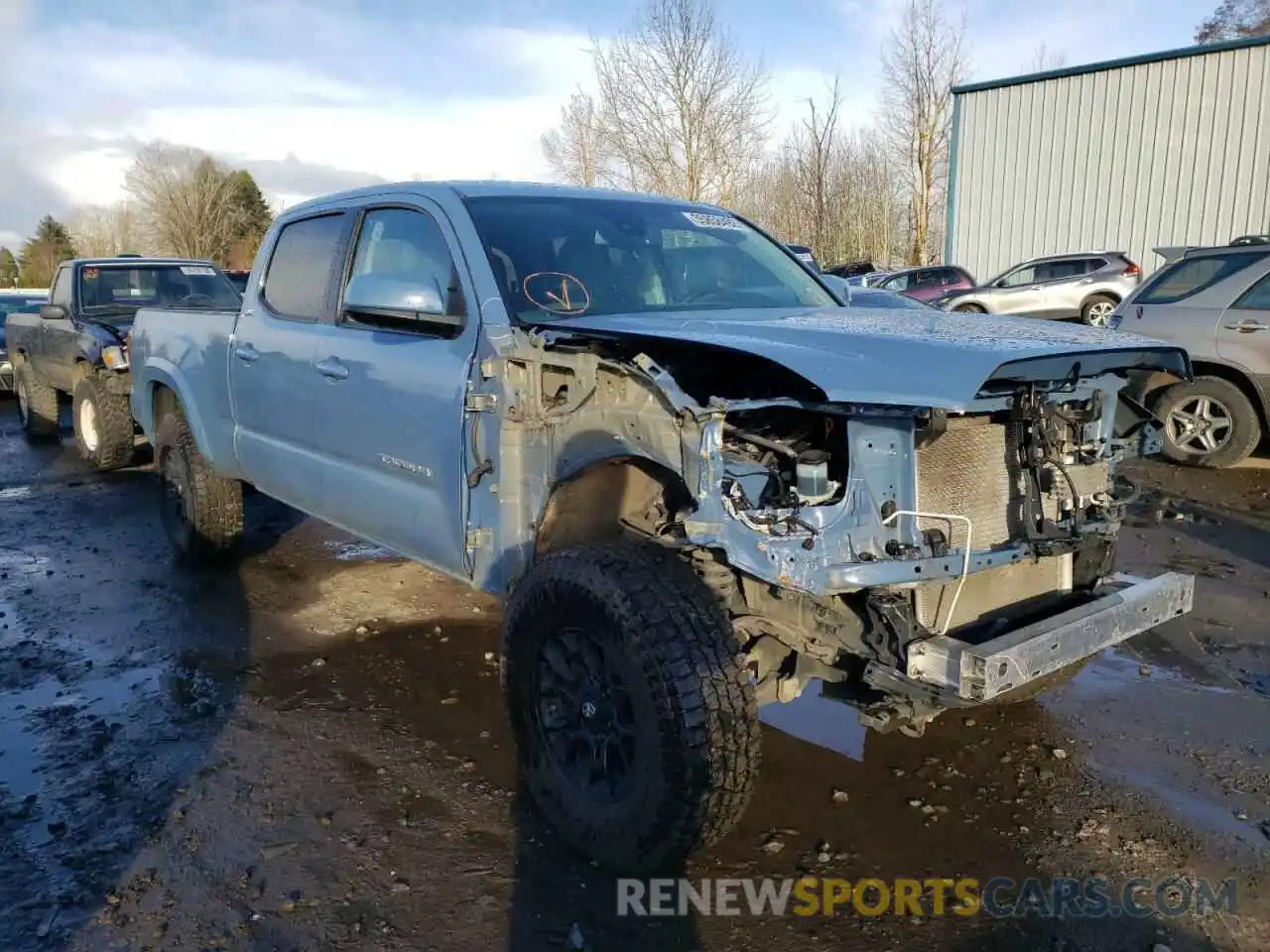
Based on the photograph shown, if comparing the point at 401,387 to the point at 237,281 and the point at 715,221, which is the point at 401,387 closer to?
the point at 715,221

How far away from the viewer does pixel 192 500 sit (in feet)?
17.8

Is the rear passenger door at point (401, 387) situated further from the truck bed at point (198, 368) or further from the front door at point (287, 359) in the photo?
the truck bed at point (198, 368)

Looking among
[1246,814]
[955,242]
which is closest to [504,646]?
[1246,814]

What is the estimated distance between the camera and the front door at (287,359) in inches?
163

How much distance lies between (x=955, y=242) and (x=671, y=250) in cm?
1993

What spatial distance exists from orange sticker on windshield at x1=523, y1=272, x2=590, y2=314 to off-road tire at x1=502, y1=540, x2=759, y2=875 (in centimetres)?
93

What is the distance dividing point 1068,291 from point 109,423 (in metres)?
14.6

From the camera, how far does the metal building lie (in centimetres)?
1756

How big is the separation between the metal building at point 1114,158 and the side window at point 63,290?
57.7 feet

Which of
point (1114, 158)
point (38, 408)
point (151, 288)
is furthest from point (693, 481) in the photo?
point (1114, 158)

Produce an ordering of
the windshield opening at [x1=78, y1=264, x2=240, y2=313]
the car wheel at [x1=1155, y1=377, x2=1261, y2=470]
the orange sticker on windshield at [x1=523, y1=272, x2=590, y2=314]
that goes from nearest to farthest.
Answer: the orange sticker on windshield at [x1=523, y1=272, x2=590, y2=314], the car wheel at [x1=1155, y1=377, x2=1261, y2=470], the windshield opening at [x1=78, y1=264, x2=240, y2=313]

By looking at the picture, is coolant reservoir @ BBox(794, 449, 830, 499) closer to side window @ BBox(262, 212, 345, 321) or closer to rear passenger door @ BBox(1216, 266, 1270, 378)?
side window @ BBox(262, 212, 345, 321)

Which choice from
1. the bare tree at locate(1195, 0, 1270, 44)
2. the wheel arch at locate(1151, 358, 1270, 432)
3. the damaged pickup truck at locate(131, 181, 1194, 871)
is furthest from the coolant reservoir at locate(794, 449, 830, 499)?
the bare tree at locate(1195, 0, 1270, 44)

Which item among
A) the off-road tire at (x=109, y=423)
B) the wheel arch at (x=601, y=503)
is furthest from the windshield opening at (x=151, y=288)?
the wheel arch at (x=601, y=503)
